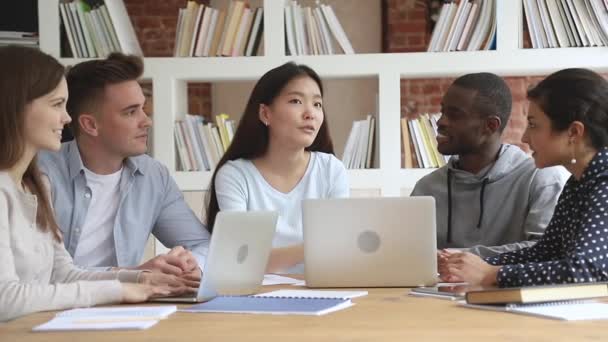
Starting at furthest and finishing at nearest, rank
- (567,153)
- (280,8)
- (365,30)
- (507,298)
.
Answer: (365,30)
(280,8)
(567,153)
(507,298)

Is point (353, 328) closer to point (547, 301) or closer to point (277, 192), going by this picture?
point (547, 301)

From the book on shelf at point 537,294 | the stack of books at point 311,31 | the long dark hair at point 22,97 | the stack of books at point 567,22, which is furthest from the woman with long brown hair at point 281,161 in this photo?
the book on shelf at point 537,294

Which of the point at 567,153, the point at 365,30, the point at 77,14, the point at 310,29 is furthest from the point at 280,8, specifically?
the point at 365,30

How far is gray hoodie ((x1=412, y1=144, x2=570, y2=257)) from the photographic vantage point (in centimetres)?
253

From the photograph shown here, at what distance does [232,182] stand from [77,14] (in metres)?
1.30

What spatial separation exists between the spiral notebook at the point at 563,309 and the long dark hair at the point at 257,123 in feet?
4.50

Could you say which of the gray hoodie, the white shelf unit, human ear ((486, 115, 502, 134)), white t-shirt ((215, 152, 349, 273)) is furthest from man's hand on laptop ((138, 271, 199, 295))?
the white shelf unit

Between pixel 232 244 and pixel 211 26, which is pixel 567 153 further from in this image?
pixel 211 26

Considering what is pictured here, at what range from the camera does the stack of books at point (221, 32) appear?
348 centimetres

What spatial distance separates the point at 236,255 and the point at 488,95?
1.29m

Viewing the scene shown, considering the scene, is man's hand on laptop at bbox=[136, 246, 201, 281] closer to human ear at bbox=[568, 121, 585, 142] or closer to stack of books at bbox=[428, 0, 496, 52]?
human ear at bbox=[568, 121, 585, 142]

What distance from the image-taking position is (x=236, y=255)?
1809mm

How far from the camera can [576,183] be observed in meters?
2.07

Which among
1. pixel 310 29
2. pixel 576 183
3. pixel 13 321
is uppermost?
pixel 310 29
